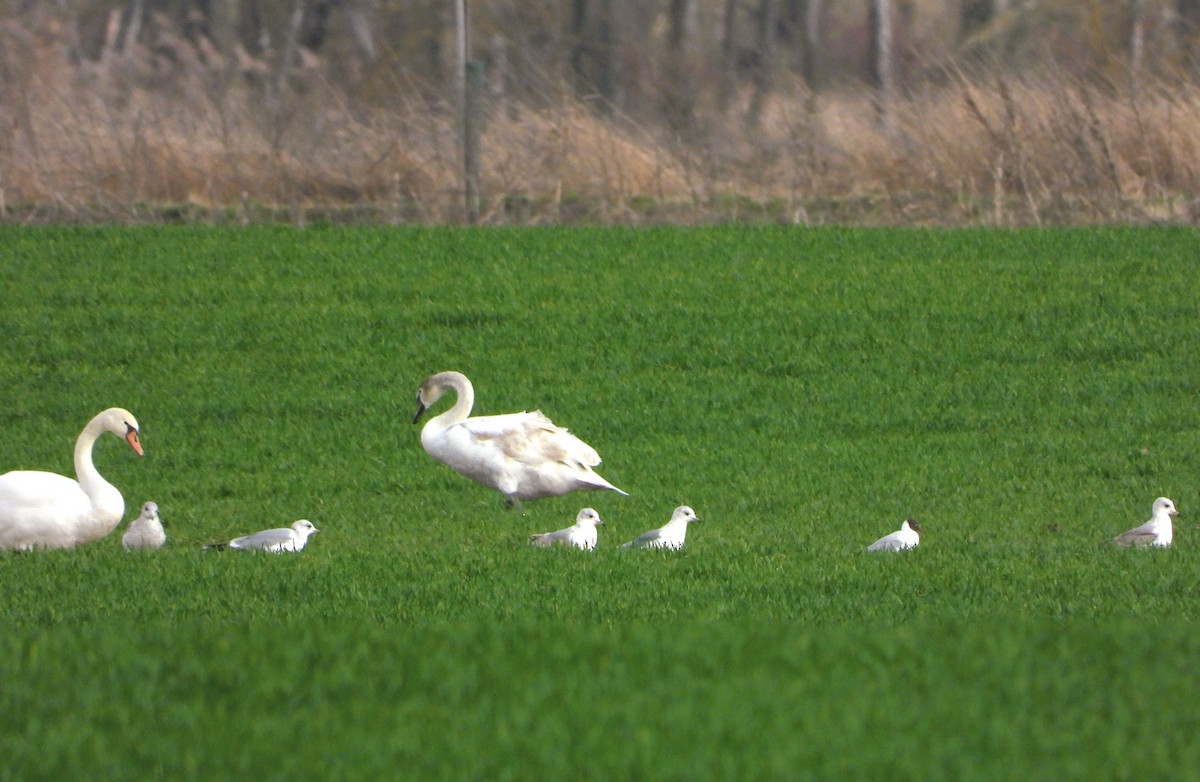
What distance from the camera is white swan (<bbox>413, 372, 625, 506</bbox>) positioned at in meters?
10.2

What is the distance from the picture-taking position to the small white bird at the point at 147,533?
874 cm

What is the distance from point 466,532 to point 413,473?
219 cm

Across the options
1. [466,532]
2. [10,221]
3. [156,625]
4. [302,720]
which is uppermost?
[302,720]

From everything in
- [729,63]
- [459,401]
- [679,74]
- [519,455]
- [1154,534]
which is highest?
[1154,534]

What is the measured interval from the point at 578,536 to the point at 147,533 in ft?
7.43

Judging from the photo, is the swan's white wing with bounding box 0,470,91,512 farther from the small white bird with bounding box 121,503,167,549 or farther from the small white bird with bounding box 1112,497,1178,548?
the small white bird with bounding box 1112,497,1178,548

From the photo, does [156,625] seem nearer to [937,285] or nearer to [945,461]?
[945,461]

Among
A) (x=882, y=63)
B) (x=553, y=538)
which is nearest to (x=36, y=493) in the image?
(x=553, y=538)

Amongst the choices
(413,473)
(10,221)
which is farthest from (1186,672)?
(10,221)

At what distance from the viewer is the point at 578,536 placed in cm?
873

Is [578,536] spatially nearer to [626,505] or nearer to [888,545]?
[888,545]

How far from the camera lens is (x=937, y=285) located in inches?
619

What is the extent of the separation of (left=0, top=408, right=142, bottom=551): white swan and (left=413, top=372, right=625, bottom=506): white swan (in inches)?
91.6

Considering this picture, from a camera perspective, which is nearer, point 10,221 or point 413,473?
point 413,473
